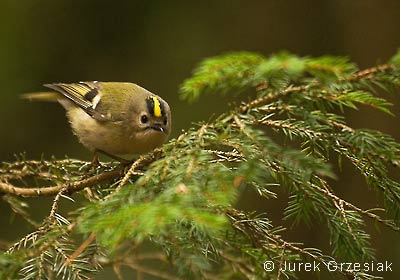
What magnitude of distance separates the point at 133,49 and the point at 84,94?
2136 millimetres

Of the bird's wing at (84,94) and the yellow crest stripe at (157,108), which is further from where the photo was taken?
the bird's wing at (84,94)

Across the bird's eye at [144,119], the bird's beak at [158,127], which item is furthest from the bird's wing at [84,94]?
Answer: the bird's beak at [158,127]

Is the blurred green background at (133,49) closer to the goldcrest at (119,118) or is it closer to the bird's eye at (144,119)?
the goldcrest at (119,118)

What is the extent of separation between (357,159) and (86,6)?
4.05m

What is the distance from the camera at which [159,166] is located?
62.4 inches

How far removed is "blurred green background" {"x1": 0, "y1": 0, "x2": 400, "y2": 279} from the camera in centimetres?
503

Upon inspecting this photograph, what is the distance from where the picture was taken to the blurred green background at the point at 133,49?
5.03 meters

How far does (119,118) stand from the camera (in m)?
3.00

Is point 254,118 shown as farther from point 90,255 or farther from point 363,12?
point 363,12

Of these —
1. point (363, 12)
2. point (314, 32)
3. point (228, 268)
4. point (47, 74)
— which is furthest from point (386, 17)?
point (228, 268)

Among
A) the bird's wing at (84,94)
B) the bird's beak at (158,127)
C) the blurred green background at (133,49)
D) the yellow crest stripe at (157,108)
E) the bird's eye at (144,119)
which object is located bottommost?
the bird's beak at (158,127)

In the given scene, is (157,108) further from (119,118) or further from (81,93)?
(81,93)

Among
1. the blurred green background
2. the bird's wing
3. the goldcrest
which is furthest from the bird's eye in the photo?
the blurred green background

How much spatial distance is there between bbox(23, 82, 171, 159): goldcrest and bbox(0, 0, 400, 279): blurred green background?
1.84 metres
